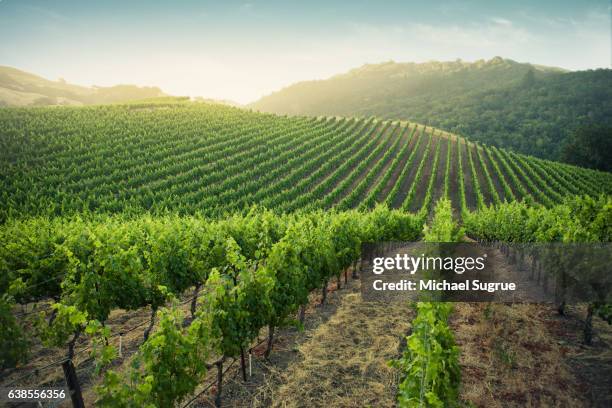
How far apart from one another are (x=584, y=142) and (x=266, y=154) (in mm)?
62449

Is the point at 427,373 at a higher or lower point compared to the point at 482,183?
higher

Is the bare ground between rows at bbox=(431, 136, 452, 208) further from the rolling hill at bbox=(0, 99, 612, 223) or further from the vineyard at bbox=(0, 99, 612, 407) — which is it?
the vineyard at bbox=(0, 99, 612, 407)

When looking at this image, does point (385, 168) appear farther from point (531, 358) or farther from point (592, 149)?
point (592, 149)

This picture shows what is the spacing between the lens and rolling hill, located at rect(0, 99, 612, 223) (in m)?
32.6

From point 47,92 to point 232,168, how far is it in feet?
476

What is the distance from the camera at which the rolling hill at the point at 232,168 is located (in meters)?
32.6

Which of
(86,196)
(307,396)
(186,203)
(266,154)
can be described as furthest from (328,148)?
(307,396)

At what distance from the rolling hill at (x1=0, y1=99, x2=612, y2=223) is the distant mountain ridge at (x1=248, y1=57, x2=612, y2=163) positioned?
1378 inches

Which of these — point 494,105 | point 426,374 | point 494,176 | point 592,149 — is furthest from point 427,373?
point 494,105

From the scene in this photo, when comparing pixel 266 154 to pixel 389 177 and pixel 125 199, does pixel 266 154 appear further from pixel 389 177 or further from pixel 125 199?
pixel 125 199

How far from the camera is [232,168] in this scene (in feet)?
131

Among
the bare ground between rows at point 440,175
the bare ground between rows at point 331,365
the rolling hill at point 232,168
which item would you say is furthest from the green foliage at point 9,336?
the bare ground between rows at point 440,175

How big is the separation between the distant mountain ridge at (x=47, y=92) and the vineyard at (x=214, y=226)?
86.6 meters

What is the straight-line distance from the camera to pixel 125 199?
3128 cm
